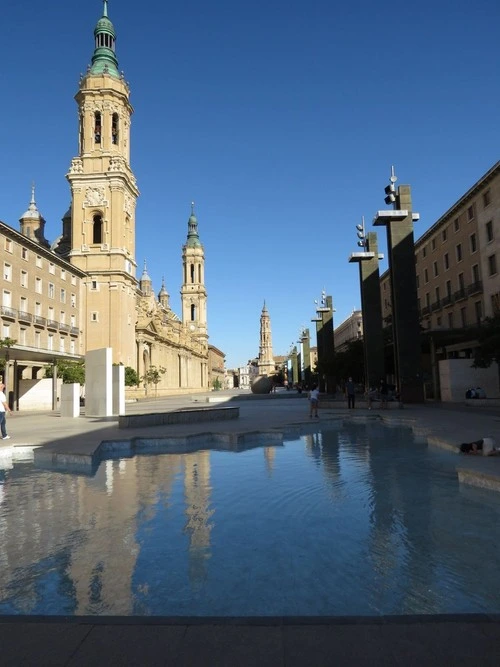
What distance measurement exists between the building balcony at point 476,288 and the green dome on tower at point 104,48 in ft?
166

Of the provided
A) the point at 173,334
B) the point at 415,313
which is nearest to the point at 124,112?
the point at 173,334

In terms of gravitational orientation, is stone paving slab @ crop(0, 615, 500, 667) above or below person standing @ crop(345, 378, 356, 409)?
below

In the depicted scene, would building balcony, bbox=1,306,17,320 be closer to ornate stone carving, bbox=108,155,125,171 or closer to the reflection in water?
ornate stone carving, bbox=108,155,125,171

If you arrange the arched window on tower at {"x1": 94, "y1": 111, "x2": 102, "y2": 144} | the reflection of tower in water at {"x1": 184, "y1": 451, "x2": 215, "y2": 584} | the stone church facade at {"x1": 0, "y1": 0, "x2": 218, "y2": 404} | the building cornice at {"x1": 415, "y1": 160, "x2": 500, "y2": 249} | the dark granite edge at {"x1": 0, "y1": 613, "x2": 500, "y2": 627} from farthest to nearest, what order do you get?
the arched window on tower at {"x1": 94, "y1": 111, "x2": 102, "y2": 144} → the stone church facade at {"x1": 0, "y1": 0, "x2": 218, "y2": 404} → the building cornice at {"x1": 415, "y1": 160, "x2": 500, "y2": 249} → the reflection of tower in water at {"x1": 184, "y1": 451, "x2": 215, "y2": 584} → the dark granite edge at {"x1": 0, "y1": 613, "x2": 500, "y2": 627}

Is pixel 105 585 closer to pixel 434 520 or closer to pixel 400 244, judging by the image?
pixel 434 520

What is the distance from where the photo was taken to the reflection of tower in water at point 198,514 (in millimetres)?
4266

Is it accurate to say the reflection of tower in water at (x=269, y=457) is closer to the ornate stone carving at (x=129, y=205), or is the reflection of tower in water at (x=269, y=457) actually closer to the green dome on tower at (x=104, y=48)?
the ornate stone carving at (x=129, y=205)

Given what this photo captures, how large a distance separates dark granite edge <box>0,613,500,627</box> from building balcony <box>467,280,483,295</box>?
123 feet

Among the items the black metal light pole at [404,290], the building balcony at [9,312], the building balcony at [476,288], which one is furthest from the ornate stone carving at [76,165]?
the building balcony at [476,288]

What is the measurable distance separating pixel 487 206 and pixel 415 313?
54.5ft

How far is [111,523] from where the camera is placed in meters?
5.64

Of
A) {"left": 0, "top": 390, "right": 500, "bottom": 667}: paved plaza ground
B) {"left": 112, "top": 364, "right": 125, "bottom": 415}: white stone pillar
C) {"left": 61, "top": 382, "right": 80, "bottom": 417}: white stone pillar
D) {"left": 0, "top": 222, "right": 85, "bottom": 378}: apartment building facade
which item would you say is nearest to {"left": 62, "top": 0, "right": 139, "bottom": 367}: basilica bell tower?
{"left": 0, "top": 222, "right": 85, "bottom": 378}: apartment building facade

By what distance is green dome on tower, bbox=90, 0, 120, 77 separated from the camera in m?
61.9

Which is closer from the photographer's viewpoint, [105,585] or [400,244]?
[105,585]
